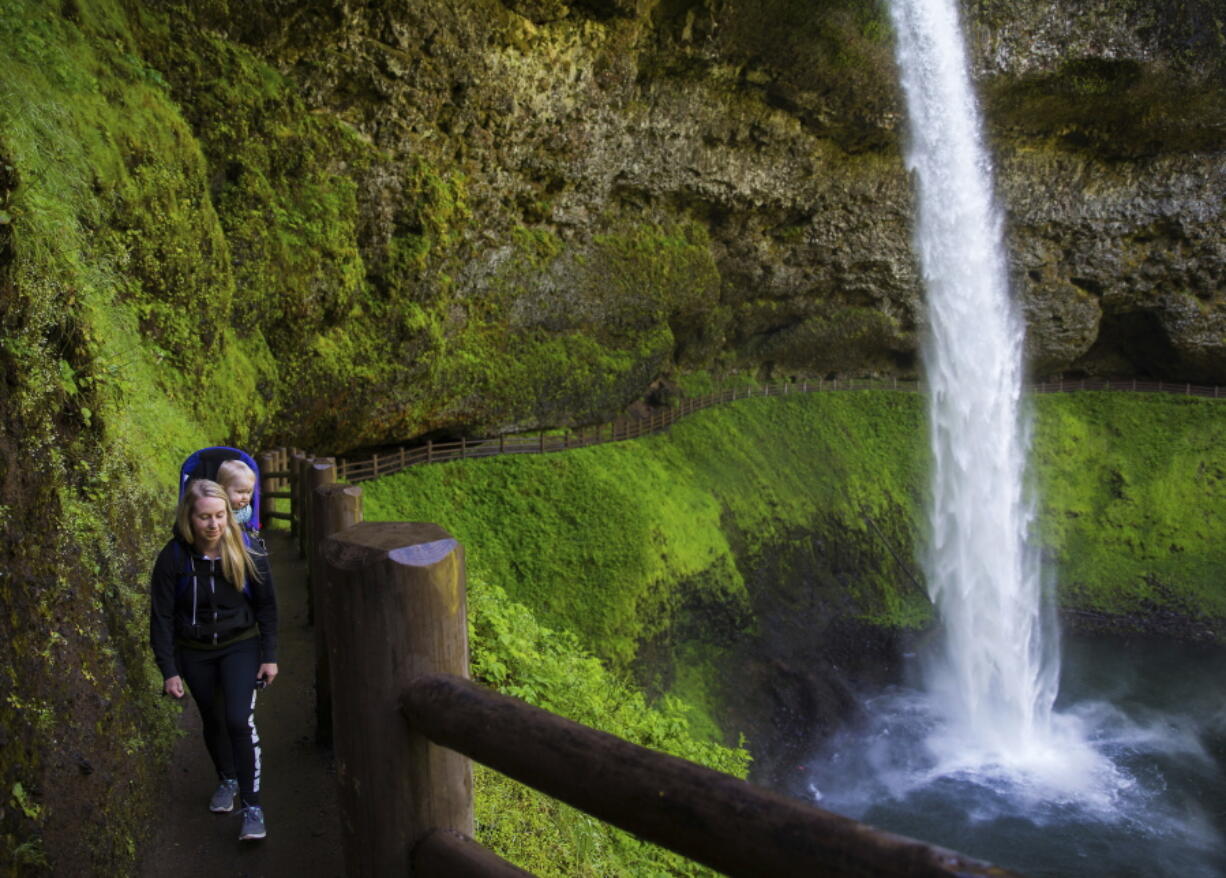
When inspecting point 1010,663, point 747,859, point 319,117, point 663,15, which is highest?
point 663,15

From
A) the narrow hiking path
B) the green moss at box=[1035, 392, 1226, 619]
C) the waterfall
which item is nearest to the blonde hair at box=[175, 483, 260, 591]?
the narrow hiking path

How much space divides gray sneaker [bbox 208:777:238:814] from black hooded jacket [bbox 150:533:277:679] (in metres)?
0.82

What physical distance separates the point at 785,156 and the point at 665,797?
22865mm

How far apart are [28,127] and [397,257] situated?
8.47 m

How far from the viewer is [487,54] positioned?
50.5 ft

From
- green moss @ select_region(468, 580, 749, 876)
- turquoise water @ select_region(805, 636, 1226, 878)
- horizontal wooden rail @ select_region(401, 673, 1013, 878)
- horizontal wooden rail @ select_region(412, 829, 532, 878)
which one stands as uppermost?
horizontal wooden rail @ select_region(401, 673, 1013, 878)

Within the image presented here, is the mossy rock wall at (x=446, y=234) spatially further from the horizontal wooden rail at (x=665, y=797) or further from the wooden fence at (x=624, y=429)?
the horizontal wooden rail at (x=665, y=797)

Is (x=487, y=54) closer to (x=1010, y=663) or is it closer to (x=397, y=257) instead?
(x=397, y=257)

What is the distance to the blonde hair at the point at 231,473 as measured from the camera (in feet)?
14.1

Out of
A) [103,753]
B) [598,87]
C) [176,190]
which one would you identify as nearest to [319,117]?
[176,190]

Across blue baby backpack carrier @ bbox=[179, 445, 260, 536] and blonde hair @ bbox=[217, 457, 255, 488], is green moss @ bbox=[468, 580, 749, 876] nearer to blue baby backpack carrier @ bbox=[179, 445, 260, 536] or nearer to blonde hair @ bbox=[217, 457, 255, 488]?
blue baby backpack carrier @ bbox=[179, 445, 260, 536]

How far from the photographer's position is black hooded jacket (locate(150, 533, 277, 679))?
3.69 meters

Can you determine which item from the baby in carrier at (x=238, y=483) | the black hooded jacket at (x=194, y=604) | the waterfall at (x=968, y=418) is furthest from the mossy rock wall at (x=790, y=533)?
the black hooded jacket at (x=194, y=604)

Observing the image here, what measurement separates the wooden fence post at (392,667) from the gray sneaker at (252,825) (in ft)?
6.26
